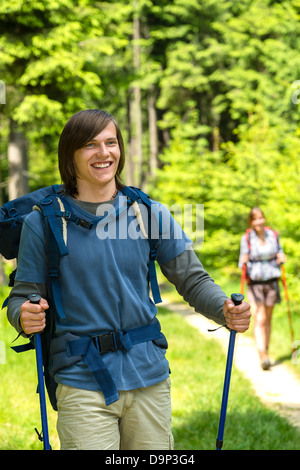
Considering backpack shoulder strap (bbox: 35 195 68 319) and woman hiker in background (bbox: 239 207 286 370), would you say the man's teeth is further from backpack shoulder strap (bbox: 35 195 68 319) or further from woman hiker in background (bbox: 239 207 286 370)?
woman hiker in background (bbox: 239 207 286 370)

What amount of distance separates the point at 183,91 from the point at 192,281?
28592 mm

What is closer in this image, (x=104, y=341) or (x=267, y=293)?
(x=104, y=341)

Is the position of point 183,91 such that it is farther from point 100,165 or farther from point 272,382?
point 100,165

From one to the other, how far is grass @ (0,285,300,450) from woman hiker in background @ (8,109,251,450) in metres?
2.87

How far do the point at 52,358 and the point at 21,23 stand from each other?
34.5 ft

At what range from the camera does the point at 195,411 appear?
643 cm

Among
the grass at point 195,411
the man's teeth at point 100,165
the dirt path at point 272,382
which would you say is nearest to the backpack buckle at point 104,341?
the man's teeth at point 100,165

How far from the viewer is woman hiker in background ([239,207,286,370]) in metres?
8.60

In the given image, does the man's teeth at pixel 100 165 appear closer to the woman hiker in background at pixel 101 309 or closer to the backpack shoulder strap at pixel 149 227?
the woman hiker in background at pixel 101 309

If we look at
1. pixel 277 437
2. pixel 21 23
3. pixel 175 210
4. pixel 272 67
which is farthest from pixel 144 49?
pixel 277 437

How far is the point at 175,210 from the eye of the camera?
18953 millimetres

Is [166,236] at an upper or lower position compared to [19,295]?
upper

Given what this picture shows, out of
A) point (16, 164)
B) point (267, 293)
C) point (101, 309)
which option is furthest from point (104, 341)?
point (16, 164)

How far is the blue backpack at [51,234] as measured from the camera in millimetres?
2580
